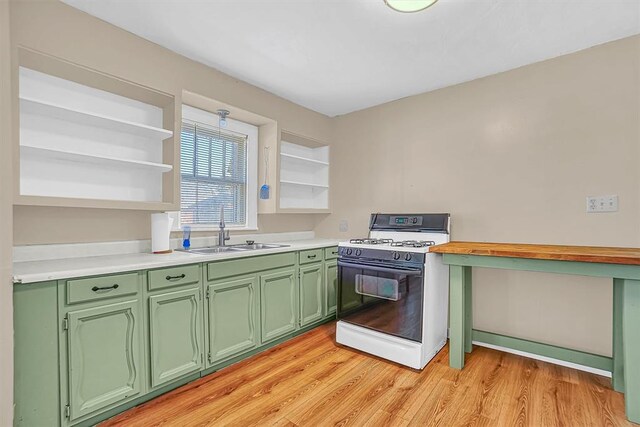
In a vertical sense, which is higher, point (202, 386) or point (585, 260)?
point (585, 260)

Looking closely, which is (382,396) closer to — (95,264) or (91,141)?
(95,264)

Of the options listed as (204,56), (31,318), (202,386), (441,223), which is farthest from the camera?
(441,223)

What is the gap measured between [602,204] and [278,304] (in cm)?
264

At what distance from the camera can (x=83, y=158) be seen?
2.04 m

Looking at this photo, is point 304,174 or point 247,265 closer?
point 247,265

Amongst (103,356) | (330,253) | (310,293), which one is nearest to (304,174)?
(330,253)

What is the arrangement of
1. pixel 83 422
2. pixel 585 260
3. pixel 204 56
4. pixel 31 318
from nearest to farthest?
pixel 31 318, pixel 83 422, pixel 585 260, pixel 204 56

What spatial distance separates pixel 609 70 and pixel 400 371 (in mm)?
2729

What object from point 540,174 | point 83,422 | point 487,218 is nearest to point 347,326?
point 487,218

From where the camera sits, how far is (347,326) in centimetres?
271

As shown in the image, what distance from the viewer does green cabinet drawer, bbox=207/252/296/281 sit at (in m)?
2.23

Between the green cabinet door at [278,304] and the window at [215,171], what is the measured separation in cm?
83

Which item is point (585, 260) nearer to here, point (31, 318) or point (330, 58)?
point (330, 58)

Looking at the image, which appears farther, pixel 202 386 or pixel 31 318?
pixel 202 386
